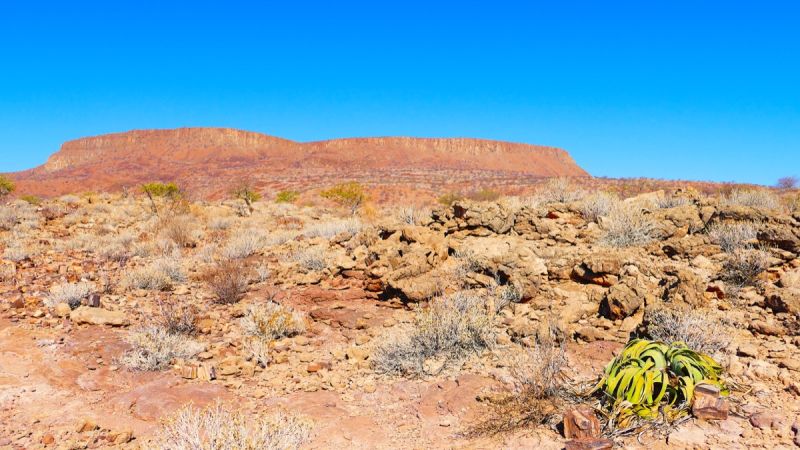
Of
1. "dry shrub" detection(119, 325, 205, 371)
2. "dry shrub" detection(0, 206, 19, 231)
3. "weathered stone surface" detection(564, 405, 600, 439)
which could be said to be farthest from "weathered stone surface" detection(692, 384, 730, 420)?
"dry shrub" detection(0, 206, 19, 231)

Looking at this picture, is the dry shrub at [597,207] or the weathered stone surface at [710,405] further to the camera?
the dry shrub at [597,207]

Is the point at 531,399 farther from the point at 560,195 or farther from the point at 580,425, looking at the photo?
the point at 560,195

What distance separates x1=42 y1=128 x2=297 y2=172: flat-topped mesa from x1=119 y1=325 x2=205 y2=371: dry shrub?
91.4 metres

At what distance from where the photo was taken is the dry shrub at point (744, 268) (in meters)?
4.96

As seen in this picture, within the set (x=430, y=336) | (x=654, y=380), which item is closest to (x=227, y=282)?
(x=430, y=336)

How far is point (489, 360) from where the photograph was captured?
14.0ft

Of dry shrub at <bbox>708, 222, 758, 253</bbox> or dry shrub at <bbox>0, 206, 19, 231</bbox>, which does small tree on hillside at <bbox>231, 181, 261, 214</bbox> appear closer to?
dry shrub at <bbox>0, 206, 19, 231</bbox>

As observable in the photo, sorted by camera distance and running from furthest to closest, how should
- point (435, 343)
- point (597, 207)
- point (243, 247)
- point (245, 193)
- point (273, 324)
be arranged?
point (245, 193) → point (243, 247) → point (597, 207) → point (273, 324) → point (435, 343)

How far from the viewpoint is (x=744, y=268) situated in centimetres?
504

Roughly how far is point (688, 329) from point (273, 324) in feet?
13.2

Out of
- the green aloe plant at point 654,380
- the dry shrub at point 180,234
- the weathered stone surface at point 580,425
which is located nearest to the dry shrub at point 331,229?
the dry shrub at point 180,234

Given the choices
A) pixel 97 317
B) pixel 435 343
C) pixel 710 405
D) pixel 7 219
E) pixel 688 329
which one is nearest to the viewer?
pixel 710 405

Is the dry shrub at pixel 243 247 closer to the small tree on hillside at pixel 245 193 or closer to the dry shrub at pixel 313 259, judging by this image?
the dry shrub at pixel 313 259

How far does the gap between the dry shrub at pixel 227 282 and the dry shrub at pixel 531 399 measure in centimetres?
413
